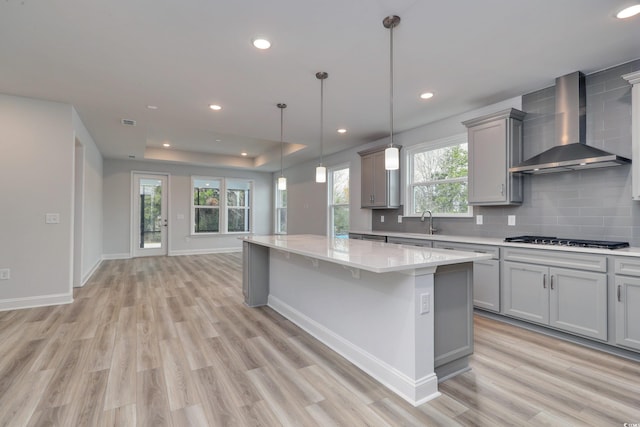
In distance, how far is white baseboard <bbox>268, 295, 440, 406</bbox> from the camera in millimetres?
1890

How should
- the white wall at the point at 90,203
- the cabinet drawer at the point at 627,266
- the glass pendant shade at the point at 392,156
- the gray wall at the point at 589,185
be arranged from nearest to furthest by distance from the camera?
the cabinet drawer at the point at 627,266 → the glass pendant shade at the point at 392,156 → the gray wall at the point at 589,185 → the white wall at the point at 90,203

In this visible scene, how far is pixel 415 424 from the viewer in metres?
1.68

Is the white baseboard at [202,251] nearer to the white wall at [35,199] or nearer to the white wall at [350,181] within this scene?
the white wall at [350,181]

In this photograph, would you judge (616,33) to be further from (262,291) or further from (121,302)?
(121,302)

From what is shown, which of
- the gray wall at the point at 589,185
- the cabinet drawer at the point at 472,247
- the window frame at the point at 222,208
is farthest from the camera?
the window frame at the point at 222,208

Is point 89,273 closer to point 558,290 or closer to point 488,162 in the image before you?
point 488,162

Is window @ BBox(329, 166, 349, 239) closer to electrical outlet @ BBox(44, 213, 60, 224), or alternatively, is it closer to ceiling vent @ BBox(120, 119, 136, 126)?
ceiling vent @ BBox(120, 119, 136, 126)

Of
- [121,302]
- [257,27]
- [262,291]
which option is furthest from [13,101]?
[262,291]

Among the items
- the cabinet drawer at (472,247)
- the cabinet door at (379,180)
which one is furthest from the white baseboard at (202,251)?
the cabinet drawer at (472,247)

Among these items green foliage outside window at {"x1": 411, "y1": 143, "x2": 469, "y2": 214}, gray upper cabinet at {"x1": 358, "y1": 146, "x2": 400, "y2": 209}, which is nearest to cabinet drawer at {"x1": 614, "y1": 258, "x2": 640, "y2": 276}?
A: green foliage outside window at {"x1": 411, "y1": 143, "x2": 469, "y2": 214}

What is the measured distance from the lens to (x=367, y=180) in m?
5.50

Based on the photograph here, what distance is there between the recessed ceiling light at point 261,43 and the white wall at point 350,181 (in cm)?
286

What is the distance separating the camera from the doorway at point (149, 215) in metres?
7.93

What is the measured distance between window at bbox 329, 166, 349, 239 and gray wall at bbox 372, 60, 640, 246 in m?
3.28
